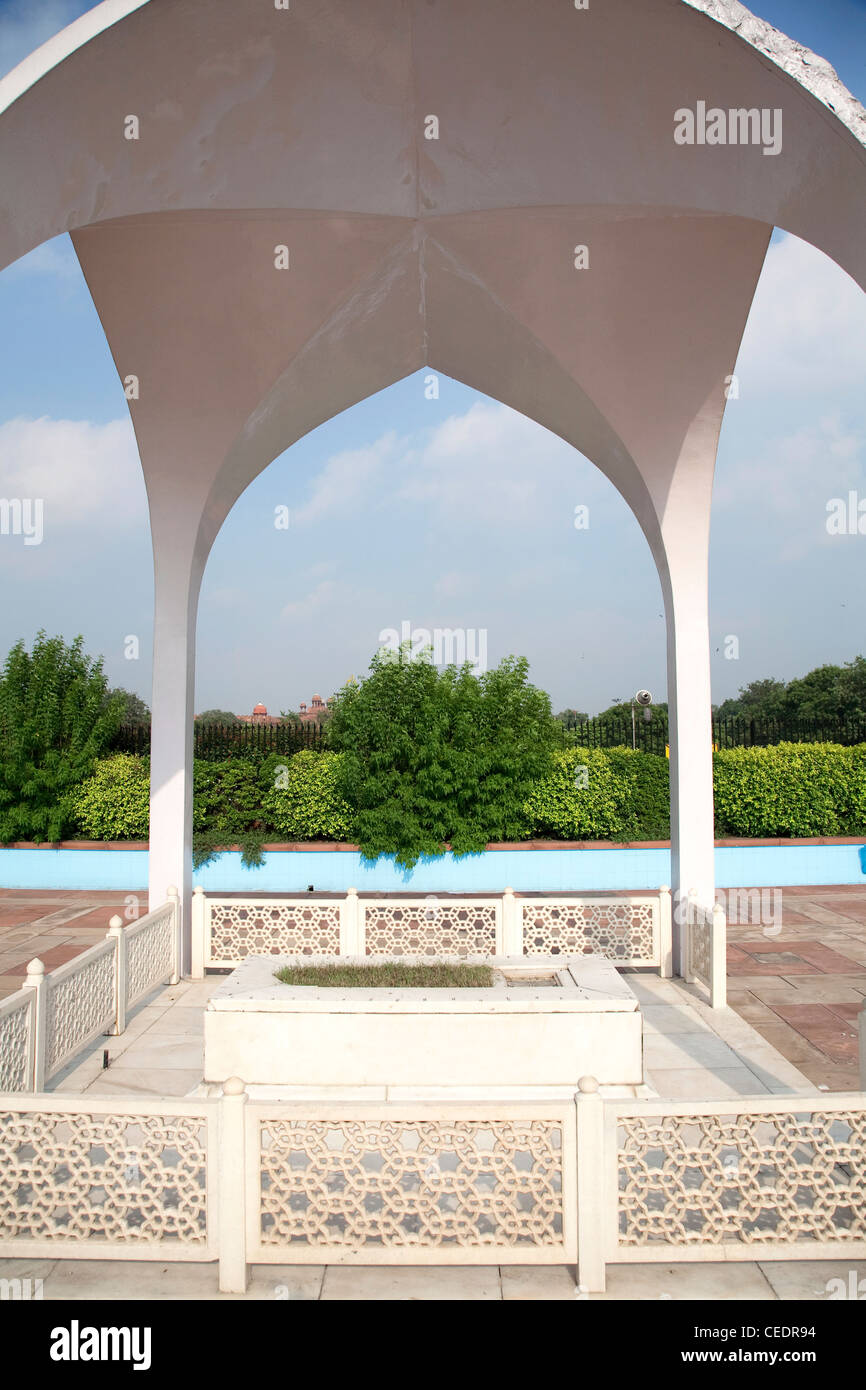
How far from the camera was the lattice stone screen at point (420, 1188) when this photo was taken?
2990mm

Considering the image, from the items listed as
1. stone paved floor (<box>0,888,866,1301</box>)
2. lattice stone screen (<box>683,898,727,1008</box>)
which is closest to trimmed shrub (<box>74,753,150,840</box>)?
stone paved floor (<box>0,888,866,1301</box>)

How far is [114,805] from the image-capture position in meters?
11.9

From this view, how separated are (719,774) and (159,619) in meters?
7.95

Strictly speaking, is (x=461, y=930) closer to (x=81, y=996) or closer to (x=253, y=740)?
(x=81, y=996)

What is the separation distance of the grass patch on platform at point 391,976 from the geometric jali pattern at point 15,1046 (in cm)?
135

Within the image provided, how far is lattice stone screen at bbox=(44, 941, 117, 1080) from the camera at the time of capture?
4.67m

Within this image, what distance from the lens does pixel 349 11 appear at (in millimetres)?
4082

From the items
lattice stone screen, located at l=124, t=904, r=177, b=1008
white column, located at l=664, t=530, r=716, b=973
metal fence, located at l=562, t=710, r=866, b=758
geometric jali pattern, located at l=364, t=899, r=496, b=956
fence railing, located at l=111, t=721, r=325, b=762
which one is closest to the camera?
lattice stone screen, located at l=124, t=904, r=177, b=1008

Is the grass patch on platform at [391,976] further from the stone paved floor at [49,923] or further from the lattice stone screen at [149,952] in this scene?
the stone paved floor at [49,923]

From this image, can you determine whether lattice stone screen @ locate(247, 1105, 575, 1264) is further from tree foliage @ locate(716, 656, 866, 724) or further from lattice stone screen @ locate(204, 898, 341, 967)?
tree foliage @ locate(716, 656, 866, 724)

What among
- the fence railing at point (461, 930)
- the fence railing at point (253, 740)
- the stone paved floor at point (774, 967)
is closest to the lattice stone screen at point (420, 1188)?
the stone paved floor at point (774, 967)

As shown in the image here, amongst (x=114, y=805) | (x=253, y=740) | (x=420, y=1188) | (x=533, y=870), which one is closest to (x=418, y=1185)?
(x=420, y=1188)

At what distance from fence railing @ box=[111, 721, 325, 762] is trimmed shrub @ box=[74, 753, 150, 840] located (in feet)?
2.64

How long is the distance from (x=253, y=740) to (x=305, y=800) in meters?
1.30
